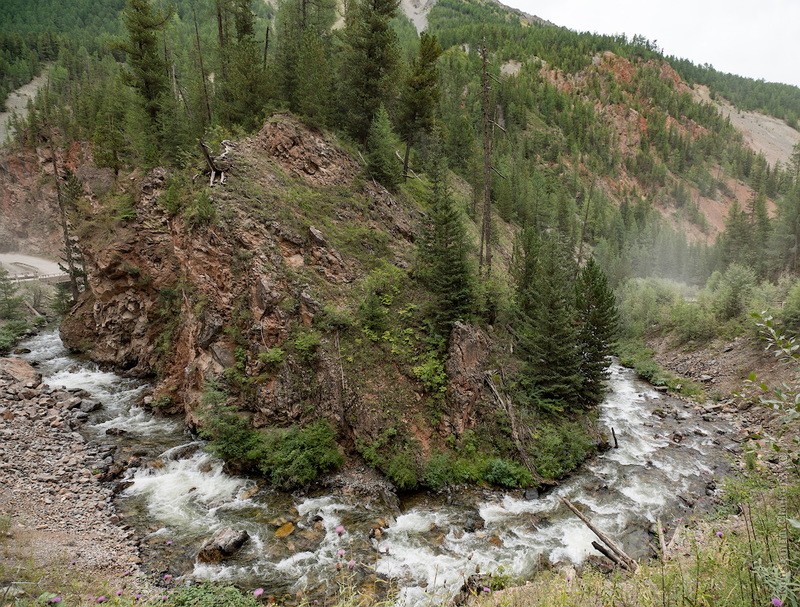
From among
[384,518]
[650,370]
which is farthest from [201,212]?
[650,370]

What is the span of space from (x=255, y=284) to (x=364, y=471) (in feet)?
27.5

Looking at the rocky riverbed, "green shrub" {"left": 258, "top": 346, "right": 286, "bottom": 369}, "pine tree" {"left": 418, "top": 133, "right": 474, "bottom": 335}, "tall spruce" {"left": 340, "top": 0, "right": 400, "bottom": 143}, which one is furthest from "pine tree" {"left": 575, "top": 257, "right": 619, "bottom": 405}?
the rocky riverbed

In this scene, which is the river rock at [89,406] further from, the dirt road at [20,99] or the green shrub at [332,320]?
the dirt road at [20,99]

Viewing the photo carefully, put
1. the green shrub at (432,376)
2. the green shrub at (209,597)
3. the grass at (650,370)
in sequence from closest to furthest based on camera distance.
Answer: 1. the green shrub at (209,597)
2. the green shrub at (432,376)
3. the grass at (650,370)

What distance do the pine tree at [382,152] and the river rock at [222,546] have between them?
1909 centimetres

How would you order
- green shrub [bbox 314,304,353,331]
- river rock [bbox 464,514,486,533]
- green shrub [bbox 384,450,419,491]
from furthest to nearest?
green shrub [bbox 314,304,353,331]
green shrub [bbox 384,450,419,491]
river rock [bbox 464,514,486,533]

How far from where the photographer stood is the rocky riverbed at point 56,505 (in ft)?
31.1

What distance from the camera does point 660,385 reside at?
2627 cm

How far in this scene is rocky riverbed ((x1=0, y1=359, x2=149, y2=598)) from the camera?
947 centimetres

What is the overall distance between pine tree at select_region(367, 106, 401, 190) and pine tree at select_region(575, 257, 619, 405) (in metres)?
12.3

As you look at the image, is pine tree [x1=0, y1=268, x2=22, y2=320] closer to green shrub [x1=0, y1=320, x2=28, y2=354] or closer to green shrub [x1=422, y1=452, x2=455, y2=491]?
green shrub [x1=0, y1=320, x2=28, y2=354]

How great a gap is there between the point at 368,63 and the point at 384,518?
75.2 feet

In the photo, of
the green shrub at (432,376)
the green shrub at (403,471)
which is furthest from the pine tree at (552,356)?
the green shrub at (403,471)

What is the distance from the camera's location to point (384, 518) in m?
12.4
